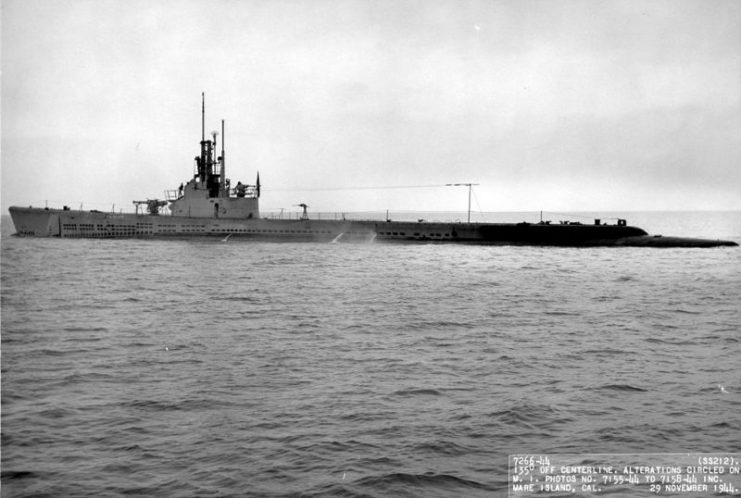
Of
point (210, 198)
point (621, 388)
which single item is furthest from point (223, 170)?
point (621, 388)

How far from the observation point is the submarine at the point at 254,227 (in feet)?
197

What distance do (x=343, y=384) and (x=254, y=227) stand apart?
4857cm

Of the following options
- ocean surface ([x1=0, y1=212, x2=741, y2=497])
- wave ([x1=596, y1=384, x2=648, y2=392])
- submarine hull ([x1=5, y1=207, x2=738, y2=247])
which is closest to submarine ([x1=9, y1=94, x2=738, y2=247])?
submarine hull ([x1=5, y1=207, x2=738, y2=247])

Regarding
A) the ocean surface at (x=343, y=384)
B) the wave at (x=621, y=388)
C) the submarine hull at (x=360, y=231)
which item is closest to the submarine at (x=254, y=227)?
the submarine hull at (x=360, y=231)

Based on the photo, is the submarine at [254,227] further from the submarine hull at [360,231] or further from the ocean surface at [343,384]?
the ocean surface at [343,384]

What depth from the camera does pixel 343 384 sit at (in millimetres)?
14766

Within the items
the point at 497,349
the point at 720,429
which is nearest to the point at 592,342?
the point at 497,349

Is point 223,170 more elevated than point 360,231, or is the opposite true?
point 223,170

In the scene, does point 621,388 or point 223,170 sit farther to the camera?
point 223,170

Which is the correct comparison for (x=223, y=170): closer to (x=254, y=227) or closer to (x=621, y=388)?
(x=254, y=227)

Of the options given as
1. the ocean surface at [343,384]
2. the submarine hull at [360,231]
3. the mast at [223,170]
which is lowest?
the ocean surface at [343,384]

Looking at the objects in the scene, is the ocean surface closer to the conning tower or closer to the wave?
the wave

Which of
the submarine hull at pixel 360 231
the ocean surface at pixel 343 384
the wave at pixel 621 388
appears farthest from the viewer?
the submarine hull at pixel 360 231

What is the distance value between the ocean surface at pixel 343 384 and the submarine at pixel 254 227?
29617 mm
